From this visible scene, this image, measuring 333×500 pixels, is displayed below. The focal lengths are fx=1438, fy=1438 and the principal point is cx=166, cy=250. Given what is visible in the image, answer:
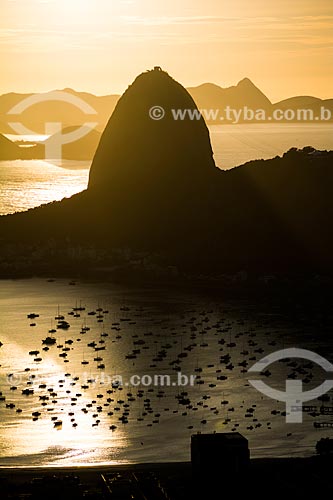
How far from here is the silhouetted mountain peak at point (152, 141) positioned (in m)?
188

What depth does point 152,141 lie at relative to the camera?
19225 centimetres

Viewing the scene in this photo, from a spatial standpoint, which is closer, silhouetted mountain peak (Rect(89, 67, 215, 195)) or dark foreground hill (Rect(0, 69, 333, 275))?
dark foreground hill (Rect(0, 69, 333, 275))

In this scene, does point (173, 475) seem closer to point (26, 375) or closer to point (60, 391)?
point (60, 391)

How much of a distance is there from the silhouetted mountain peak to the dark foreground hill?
0.44ft

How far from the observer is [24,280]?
524 ft

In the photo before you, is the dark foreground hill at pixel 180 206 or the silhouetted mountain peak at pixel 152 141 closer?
the dark foreground hill at pixel 180 206

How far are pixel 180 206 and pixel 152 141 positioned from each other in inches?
406

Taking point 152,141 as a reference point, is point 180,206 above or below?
below

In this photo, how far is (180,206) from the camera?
A: 188 meters

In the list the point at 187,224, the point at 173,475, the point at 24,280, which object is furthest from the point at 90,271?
→ the point at 173,475

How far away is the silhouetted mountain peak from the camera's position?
618 ft

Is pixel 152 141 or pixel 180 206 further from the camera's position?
pixel 152 141

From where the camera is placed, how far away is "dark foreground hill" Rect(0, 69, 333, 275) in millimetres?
172250

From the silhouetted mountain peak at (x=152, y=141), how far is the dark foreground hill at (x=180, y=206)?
0.44 ft
